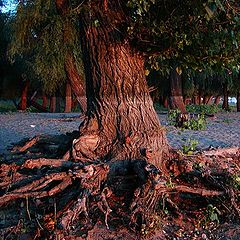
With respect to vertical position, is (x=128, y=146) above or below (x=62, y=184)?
above

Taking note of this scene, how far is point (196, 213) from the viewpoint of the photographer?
4.71 m

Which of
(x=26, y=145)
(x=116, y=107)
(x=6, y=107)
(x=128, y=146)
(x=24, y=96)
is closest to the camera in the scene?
(x=128, y=146)

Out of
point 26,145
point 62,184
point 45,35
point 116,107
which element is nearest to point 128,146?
point 116,107

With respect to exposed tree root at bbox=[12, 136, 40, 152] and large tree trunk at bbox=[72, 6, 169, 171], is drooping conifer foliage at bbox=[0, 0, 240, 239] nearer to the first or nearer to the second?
large tree trunk at bbox=[72, 6, 169, 171]

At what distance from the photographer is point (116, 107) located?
18.2 feet

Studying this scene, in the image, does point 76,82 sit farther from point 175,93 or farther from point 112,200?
point 112,200

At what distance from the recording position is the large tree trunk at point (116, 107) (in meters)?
5.35

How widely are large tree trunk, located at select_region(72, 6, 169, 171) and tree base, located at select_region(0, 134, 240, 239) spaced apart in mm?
327

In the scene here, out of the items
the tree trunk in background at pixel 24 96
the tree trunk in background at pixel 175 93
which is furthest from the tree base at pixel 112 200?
the tree trunk in background at pixel 24 96

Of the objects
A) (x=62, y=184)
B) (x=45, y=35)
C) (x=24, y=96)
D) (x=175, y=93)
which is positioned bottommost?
(x=62, y=184)

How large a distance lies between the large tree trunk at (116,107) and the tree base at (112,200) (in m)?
0.33

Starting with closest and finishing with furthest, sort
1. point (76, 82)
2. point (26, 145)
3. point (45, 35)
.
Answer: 1. point (26, 145)
2. point (45, 35)
3. point (76, 82)

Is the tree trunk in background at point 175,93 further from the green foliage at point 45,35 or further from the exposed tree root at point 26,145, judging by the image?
the exposed tree root at point 26,145

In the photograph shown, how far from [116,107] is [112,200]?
1.41 m
